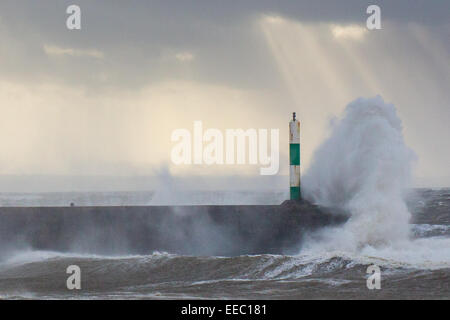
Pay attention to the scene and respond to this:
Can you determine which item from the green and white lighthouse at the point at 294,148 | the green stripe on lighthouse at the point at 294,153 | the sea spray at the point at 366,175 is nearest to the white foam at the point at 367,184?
the sea spray at the point at 366,175

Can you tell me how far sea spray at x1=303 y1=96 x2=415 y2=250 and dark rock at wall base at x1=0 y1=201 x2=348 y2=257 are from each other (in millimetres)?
718

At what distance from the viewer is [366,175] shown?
13508 millimetres

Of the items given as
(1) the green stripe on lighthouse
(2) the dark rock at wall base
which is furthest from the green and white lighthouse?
(2) the dark rock at wall base

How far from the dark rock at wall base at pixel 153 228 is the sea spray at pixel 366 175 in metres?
0.72

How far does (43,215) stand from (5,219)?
0.82m

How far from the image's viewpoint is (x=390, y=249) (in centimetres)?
1235

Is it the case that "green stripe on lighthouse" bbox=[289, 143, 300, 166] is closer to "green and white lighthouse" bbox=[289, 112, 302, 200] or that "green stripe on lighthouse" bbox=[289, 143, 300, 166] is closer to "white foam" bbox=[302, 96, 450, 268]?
"green and white lighthouse" bbox=[289, 112, 302, 200]

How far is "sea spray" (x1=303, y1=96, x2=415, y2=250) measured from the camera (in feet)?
42.2

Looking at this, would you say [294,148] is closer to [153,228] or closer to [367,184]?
[367,184]

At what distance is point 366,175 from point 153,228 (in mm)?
4531

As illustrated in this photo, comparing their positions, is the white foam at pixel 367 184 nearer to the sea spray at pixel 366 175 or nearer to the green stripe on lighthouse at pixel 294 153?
the sea spray at pixel 366 175

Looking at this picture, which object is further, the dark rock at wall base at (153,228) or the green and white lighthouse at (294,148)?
the dark rock at wall base at (153,228)

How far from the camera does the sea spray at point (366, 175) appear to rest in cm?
1285
